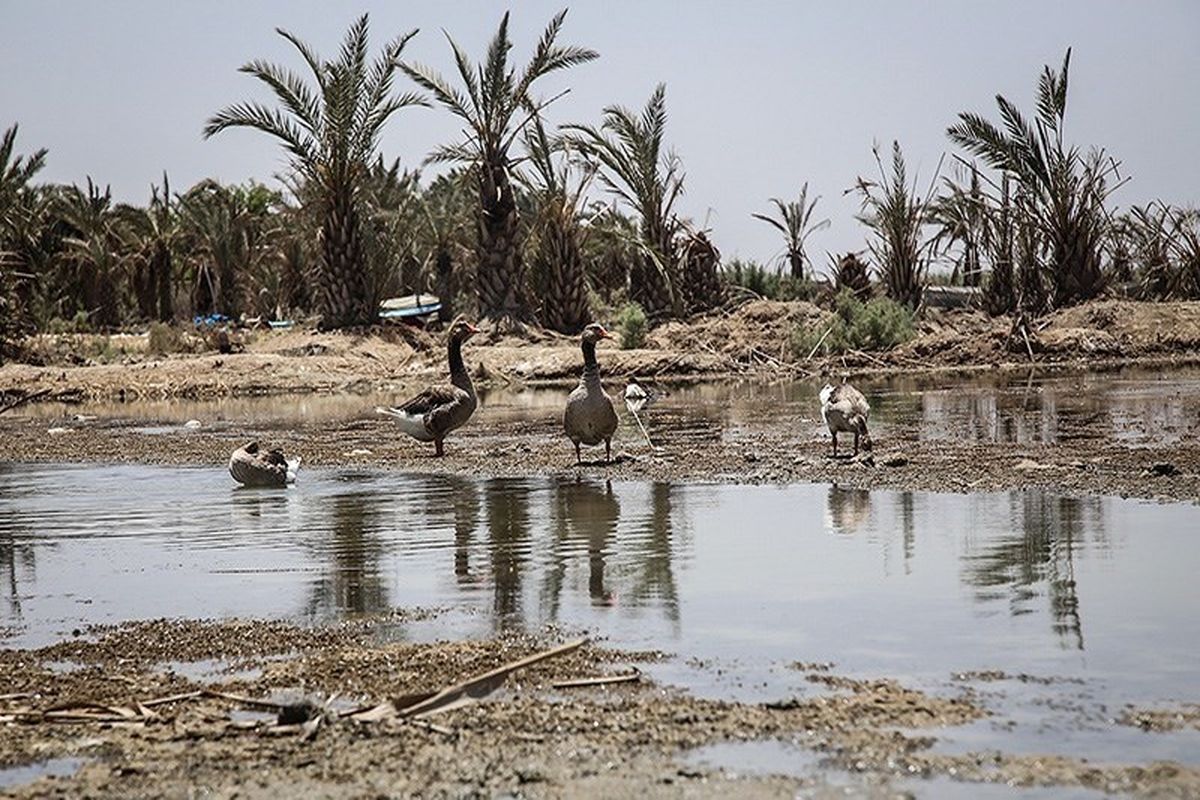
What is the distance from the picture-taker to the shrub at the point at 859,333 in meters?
31.2

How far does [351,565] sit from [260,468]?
4.51 m

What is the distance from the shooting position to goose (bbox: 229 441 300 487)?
13.7m

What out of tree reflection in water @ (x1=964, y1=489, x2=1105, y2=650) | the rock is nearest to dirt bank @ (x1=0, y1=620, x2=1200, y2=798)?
tree reflection in water @ (x1=964, y1=489, x2=1105, y2=650)

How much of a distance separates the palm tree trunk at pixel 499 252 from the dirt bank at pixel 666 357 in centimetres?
90

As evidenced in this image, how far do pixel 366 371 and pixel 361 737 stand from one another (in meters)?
26.9

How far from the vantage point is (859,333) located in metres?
31.2

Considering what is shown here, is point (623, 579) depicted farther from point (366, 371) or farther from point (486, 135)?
point (486, 135)

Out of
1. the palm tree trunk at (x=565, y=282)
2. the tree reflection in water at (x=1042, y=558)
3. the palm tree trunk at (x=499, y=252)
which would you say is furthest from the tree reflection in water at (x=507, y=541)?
the palm tree trunk at (x=565, y=282)

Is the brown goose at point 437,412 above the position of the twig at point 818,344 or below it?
below

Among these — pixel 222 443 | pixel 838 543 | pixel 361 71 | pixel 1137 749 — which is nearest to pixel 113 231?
pixel 361 71

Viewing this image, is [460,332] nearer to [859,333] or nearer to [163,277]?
[859,333]

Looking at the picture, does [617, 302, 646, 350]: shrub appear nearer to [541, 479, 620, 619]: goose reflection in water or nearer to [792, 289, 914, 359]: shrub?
[792, 289, 914, 359]: shrub

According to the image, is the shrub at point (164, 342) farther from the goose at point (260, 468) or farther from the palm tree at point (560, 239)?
the goose at point (260, 468)

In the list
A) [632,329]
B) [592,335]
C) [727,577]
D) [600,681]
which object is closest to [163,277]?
[632,329]
